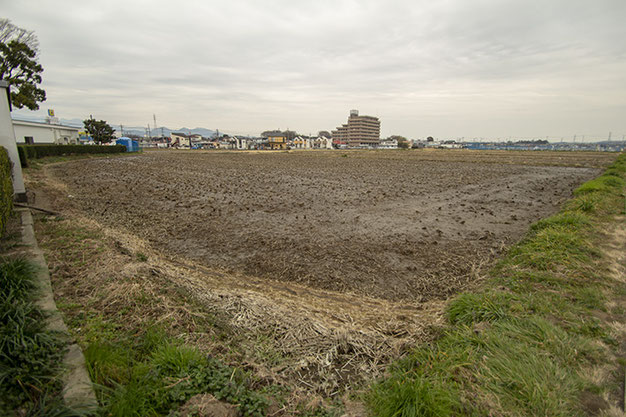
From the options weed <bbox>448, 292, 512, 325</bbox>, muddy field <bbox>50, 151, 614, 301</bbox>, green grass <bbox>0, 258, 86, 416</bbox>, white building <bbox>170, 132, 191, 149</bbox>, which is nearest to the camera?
green grass <bbox>0, 258, 86, 416</bbox>

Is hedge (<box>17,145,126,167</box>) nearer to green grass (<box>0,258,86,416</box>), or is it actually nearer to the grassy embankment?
green grass (<box>0,258,86,416</box>)

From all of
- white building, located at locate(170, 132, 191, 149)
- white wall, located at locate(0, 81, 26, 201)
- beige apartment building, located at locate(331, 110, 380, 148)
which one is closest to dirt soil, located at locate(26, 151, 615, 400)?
white wall, located at locate(0, 81, 26, 201)

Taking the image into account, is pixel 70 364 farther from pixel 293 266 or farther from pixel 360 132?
pixel 360 132

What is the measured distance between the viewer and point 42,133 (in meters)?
44.5

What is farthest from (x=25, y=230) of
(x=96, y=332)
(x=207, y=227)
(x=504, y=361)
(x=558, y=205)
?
(x=558, y=205)

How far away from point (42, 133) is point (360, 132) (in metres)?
123

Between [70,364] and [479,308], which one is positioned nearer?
[70,364]

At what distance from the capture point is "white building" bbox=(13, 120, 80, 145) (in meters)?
38.7

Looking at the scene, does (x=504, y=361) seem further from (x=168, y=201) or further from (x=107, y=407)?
(x=168, y=201)

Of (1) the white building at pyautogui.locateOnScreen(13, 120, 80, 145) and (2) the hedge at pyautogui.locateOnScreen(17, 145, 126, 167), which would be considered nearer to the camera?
(2) the hedge at pyautogui.locateOnScreen(17, 145, 126, 167)

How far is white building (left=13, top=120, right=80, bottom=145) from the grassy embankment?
51.1 meters

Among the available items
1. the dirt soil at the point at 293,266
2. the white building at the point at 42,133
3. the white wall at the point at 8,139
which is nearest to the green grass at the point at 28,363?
the dirt soil at the point at 293,266

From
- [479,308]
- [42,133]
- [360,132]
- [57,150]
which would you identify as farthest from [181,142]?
[479,308]

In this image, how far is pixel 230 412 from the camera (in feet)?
7.11
